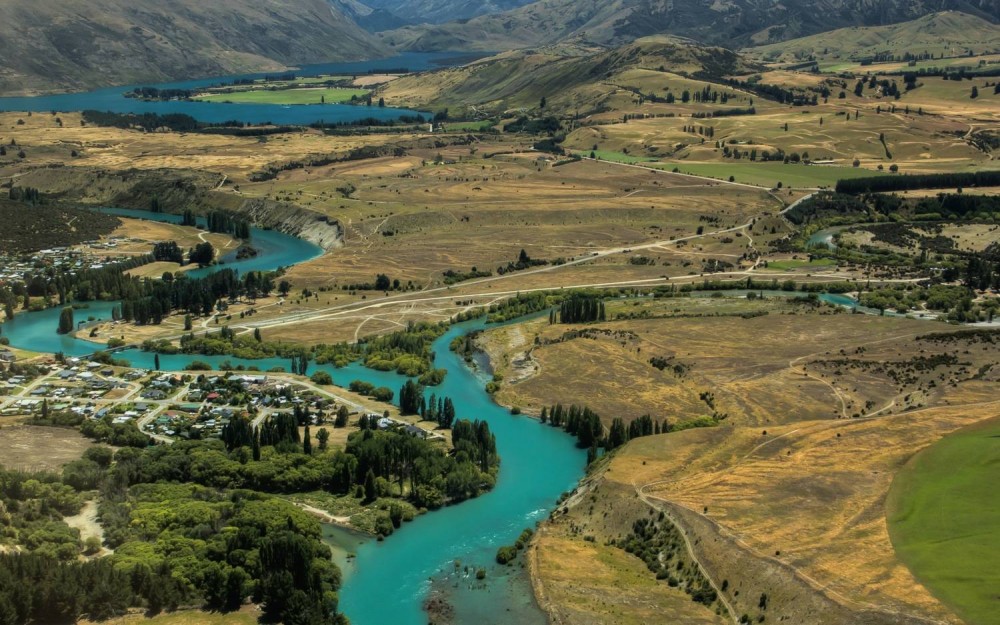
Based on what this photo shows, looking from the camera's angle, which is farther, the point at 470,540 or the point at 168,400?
the point at 168,400

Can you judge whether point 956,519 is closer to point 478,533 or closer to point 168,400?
point 478,533

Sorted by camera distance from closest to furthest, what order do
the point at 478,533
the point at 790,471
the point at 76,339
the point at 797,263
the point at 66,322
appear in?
the point at 478,533 → the point at 790,471 → the point at 76,339 → the point at 66,322 → the point at 797,263

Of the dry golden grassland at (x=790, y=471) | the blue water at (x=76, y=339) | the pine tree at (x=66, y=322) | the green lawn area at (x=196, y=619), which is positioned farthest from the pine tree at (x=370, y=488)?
the pine tree at (x=66, y=322)

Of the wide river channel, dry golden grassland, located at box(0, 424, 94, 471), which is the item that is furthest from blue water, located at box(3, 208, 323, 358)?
dry golden grassland, located at box(0, 424, 94, 471)

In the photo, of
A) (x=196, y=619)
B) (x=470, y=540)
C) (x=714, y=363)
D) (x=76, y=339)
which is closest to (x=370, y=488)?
(x=470, y=540)

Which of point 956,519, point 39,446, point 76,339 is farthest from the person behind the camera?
point 76,339

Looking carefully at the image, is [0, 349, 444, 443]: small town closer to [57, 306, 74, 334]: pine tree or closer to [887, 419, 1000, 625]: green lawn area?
[57, 306, 74, 334]: pine tree

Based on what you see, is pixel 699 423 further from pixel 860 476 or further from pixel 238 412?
pixel 238 412
